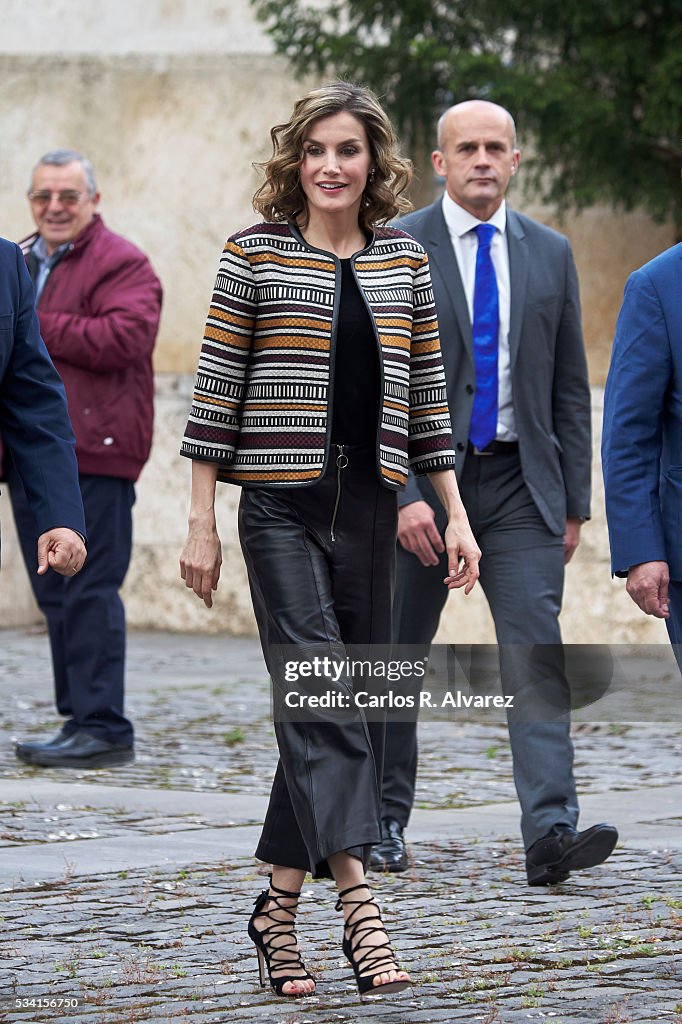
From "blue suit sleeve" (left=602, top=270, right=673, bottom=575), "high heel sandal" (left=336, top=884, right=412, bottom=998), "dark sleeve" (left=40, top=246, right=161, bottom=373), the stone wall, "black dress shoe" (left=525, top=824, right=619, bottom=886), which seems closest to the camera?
"high heel sandal" (left=336, top=884, right=412, bottom=998)

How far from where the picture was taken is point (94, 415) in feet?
27.0

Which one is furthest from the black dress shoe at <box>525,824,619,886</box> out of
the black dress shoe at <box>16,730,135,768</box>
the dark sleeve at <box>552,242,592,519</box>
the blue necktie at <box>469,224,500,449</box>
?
the black dress shoe at <box>16,730,135,768</box>

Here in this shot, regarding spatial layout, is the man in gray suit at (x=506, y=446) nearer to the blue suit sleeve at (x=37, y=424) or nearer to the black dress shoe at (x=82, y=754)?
the blue suit sleeve at (x=37, y=424)

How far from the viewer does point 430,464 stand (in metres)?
4.90

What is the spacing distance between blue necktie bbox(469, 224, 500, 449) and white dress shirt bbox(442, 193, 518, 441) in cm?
2

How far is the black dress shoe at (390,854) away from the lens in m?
6.00

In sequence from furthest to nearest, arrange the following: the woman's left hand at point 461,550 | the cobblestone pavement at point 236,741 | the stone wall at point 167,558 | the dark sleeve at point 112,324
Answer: the stone wall at point 167,558 → the dark sleeve at point 112,324 → the cobblestone pavement at point 236,741 → the woman's left hand at point 461,550

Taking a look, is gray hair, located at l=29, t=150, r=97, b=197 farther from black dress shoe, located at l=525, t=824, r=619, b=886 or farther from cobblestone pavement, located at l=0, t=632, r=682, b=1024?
black dress shoe, located at l=525, t=824, r=619, b=886

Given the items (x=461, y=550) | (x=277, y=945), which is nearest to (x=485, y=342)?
(x=461, y=550)

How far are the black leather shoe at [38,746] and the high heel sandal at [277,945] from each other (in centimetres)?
363

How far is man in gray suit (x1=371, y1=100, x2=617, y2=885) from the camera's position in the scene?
6.01m

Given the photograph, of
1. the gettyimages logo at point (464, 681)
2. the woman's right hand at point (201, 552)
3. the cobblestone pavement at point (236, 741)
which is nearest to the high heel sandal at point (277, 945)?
the gettyimages logo at point (464, 681)

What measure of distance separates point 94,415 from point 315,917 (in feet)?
11.1

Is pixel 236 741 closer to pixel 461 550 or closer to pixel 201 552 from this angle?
pixel 461 550
